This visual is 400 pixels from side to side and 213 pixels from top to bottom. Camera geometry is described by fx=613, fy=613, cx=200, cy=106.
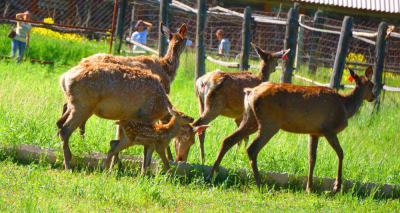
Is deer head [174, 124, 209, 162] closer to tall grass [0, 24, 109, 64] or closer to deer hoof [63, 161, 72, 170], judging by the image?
deer hoof [63, 161, 72, 170]

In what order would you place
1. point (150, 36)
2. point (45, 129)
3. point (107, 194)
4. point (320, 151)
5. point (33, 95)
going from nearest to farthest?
1. point (107, 194)
2. point (45, 129)
3. point (320, 151)
4. point (33, 95)
5. point (150, 36)

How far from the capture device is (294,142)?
34.7 feet

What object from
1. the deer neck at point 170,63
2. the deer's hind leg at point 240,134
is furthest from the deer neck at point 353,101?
the deer neck at point 170,63

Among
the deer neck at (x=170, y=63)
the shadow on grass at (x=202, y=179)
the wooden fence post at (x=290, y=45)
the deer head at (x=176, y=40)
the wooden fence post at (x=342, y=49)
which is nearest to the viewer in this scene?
the shadow on grass at (x=202, y=179)

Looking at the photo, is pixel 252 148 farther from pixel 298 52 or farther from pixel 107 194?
pixel 298 52

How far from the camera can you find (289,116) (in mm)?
8094

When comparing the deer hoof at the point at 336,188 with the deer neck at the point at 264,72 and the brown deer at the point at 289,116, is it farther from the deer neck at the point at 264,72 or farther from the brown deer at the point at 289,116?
the deer neck at the point at 264,72

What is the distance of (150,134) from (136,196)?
4.72 ft

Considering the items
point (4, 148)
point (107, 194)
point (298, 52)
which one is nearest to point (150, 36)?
point (298, 52)

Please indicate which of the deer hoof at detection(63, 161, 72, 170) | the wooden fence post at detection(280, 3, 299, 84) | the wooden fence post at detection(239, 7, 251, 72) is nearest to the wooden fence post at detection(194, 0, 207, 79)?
the wooden fence post at detection(239, 7, 251, 72)

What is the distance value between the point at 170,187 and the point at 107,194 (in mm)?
1038

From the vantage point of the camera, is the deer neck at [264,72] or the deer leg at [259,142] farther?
the deer neck at [264,72]

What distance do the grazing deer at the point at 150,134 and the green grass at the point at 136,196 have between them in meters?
0.35

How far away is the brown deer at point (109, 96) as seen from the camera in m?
7.92
